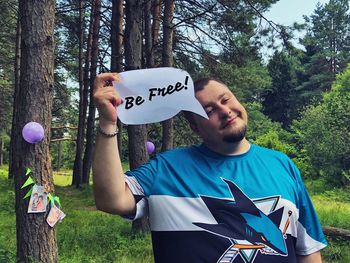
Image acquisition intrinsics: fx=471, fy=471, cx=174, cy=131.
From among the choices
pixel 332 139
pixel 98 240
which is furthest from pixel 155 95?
pixel 332 139

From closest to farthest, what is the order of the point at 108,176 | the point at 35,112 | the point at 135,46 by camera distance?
the point at 108,176 < the point at 35,112 < the point at 135,46

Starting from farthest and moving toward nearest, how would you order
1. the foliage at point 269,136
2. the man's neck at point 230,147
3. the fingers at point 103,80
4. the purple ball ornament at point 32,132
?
1. the foliage at point 269,136
2. the purple ball ornament at point 32,132
3. the man's neck at point 230,147
4. the fingers at point 103,80

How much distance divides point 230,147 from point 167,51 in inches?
331

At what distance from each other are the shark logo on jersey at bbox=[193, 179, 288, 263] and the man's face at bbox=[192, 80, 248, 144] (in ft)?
0.74

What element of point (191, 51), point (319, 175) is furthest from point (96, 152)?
point (319, 175)

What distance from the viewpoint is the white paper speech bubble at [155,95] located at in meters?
2.10

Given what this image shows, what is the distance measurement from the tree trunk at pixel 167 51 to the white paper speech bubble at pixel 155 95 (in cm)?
821

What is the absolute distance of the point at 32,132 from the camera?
14.8 feet

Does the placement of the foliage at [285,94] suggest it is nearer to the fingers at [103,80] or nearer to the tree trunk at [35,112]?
the tree trunk at [35,112]

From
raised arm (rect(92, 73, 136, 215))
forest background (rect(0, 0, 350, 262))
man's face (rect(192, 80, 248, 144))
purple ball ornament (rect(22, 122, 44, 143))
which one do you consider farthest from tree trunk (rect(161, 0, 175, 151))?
raised arm (rect(92, 73, 136, 215))

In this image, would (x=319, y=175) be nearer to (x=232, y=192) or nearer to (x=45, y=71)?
(x=45, y=71)

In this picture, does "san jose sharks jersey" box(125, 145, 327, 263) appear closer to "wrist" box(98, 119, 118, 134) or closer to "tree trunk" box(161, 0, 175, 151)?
"wrist" box(98, 119, 118, 134)

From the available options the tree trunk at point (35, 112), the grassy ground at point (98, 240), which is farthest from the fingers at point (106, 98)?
the grassy ground at point (98, 240)

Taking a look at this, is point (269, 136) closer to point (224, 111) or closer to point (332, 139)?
point (332, 139)
